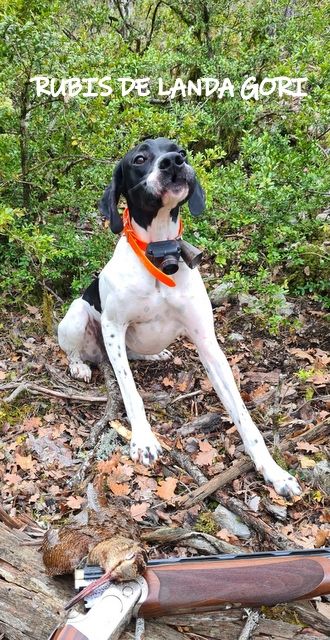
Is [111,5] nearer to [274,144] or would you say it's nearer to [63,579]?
[274,144]

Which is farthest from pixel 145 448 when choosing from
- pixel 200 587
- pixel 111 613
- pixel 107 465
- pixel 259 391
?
pixel 111 613

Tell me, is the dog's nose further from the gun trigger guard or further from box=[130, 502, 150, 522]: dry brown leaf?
the gun trigger guard

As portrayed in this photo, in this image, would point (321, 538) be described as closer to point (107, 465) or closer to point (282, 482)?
point (282, 482)

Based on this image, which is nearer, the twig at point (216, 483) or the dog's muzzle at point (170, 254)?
the twig at point (216, 483)

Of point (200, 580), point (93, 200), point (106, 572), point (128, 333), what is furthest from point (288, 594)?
point (93, 200)

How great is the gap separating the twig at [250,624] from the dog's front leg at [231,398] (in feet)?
3.63

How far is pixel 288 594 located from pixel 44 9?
13.0ft

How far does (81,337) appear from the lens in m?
Answer: 4.13

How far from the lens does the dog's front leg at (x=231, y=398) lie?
3068 millimetres

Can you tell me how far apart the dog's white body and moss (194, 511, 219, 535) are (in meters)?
0.42

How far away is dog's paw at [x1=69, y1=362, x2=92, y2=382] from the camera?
13.6ft

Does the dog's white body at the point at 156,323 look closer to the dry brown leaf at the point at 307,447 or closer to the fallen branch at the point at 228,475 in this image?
the fallen branch at the point at 228,475

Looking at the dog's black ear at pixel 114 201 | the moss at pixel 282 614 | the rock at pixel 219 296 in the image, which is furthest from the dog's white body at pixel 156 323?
the rock at pixel 219 296

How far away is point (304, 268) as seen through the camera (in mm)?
4977
